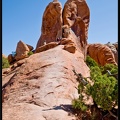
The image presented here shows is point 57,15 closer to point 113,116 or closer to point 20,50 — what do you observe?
point 20,50

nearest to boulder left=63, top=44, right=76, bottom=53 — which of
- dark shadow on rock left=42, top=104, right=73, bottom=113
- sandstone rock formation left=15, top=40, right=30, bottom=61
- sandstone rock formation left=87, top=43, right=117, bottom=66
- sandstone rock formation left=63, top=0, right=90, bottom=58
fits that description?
sandstone rock formation left=63, top=0, right=90, bottom=58

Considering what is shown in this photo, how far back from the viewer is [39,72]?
6.31 m

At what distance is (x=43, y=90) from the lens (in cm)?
518

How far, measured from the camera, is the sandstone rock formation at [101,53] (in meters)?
12.5

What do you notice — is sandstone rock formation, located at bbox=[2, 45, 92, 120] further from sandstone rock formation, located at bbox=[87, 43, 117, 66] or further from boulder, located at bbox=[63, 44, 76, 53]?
sandstone rock formation, located at bbox=[87, 43, 117, 66]

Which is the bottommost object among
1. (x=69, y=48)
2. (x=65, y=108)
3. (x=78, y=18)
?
(x=65, y=108)

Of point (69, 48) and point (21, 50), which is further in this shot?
point (21, 50)

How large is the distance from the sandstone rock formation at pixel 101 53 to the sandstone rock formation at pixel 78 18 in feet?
3.81

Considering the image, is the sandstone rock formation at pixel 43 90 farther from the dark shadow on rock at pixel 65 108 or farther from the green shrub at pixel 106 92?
the green shrub at pixel 106 92

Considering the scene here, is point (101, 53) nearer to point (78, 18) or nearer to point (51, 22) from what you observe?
point (78, 18)

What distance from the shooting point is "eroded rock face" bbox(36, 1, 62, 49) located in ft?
39.2

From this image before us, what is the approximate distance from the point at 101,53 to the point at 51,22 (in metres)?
3.32

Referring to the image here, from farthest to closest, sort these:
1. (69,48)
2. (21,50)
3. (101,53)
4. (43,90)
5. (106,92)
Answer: (21,50) → (101,53) → (69,48) → (43,90) → (106,92)


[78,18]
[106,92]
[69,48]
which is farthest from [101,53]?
[106,92]
